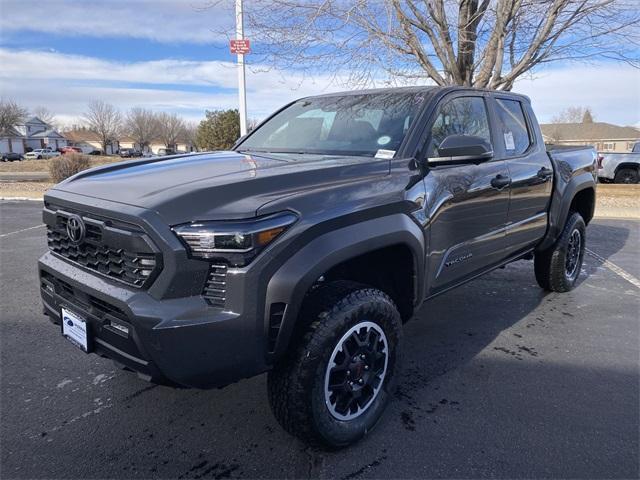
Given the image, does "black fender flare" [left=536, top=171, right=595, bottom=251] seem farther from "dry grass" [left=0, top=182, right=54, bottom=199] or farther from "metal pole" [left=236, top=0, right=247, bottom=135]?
"dry grass" [left=0, top=182, right=54, bottom=199]

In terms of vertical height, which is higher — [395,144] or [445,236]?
[395,144]

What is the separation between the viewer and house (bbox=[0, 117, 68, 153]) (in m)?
73.9

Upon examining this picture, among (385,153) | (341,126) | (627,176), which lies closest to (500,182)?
(385,153)

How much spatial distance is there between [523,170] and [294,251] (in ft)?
8.76

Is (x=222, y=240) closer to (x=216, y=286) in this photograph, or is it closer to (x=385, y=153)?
(x=216, y=286)

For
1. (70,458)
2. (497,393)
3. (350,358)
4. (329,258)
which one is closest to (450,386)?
(497,393)

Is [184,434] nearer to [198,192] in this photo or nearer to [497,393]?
[198,192]

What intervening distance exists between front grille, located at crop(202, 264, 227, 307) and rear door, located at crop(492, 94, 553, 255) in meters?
2.66

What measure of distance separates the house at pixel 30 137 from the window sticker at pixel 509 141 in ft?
276

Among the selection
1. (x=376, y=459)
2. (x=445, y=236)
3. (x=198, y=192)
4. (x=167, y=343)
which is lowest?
(x=376, y=459)

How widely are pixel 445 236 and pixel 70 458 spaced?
247 centimetres

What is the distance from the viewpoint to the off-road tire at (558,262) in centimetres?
491

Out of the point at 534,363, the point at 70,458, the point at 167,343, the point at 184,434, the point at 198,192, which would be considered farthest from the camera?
the point at 534,363

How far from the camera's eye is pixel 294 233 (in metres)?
2.17
